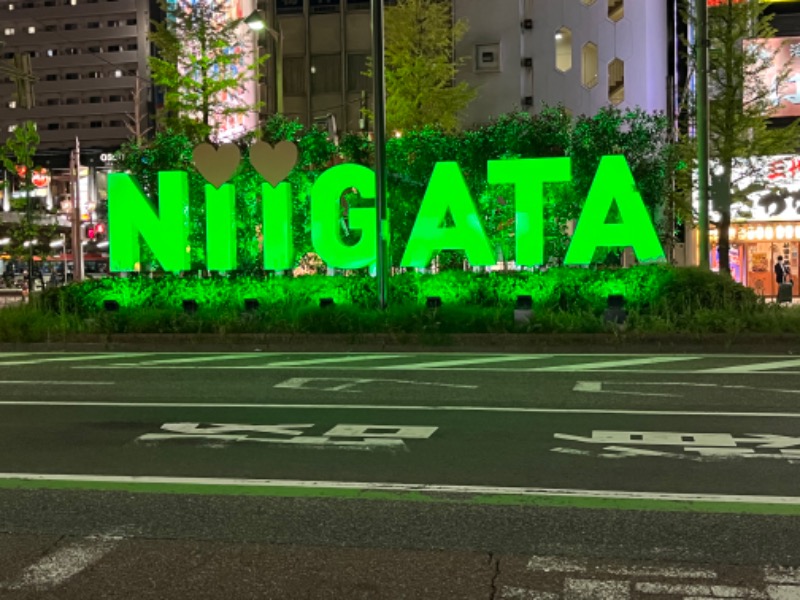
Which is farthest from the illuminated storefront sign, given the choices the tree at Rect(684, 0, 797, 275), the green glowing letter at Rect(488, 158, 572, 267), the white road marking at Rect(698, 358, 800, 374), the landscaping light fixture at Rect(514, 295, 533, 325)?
the white road marking at Rect(698, 358, 800, 374)

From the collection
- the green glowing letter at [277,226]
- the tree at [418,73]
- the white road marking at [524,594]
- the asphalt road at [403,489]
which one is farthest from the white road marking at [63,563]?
the tree at [418,73]

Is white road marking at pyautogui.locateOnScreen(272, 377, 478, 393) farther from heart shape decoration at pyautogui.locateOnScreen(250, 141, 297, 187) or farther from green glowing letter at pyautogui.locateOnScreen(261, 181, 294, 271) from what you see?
heart shape decoration at pyautogui.locateOnScreen(250, 141, 297, 187)

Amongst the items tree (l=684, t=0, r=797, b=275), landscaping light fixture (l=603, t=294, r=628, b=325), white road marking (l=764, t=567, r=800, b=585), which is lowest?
white road marking (l=764, t=567, r=800, b=585)

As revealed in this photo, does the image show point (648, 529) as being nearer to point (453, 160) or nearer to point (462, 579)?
point (462, 579)

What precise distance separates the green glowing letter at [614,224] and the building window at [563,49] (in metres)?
19.4

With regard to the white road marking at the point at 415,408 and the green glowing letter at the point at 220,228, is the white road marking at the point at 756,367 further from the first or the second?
the green glowing letter at the point at 220,228

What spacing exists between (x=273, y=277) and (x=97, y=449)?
564 inches

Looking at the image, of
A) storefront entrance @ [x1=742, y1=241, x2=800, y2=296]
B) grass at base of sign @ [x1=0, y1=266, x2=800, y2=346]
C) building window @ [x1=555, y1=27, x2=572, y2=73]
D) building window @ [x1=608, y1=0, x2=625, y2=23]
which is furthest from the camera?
building window @ [x1=555, y1=27, x2=572, y2=73]

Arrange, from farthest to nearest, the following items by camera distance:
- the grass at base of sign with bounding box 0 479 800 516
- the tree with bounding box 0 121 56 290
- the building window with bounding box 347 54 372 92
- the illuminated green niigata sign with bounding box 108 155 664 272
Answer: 1. the building window with bounding box 347 54 372 92
2. the tree with bounding box 0 121 56 290
3. the illuminated green niigata sign with bounding box 108 155 664 272
4. the grass at base of sign with bounding box 0 479 800 516

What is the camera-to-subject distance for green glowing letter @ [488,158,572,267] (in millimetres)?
21438

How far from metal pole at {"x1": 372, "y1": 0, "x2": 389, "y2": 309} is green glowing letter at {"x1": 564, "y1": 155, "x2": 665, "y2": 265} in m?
4.82

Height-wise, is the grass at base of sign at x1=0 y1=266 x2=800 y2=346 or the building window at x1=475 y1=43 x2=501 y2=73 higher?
the building window at x1=475 y1=43 x2=501 y2=73

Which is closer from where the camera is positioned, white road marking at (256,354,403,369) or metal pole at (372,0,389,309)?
white road marking at (256,354,403,369)

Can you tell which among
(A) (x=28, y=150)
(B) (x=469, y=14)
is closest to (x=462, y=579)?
(B) (x=469, y=14)
